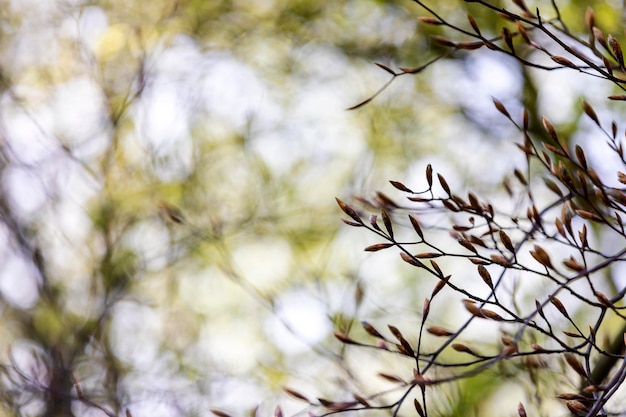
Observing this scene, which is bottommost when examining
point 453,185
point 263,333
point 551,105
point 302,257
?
point 263,333

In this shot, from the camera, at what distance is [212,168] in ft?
18.4

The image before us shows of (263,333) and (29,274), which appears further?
(263,333)

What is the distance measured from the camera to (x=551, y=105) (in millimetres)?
5121

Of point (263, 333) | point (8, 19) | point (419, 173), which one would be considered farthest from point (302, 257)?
point (8, 19)

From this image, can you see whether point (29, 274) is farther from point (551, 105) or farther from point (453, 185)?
point (551, 105)

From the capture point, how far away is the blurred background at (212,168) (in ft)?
13.1

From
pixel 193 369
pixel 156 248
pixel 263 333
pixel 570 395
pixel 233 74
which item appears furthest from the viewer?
pixel 263 333

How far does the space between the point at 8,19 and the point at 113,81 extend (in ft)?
3.47

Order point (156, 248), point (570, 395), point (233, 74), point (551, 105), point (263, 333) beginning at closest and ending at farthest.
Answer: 1. point (570, 395)
2. point (156, 248)
3. point (551, 105)
4. point (233, 74)
5. point (263, 333)

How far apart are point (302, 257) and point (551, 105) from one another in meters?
2.18

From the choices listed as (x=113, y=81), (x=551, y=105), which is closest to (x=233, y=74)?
(x=113, y=81)

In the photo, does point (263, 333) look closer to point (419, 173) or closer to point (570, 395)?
point (419, 173)

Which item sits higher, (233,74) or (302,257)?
(233,74)

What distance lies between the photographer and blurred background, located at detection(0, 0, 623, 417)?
3.99 m
